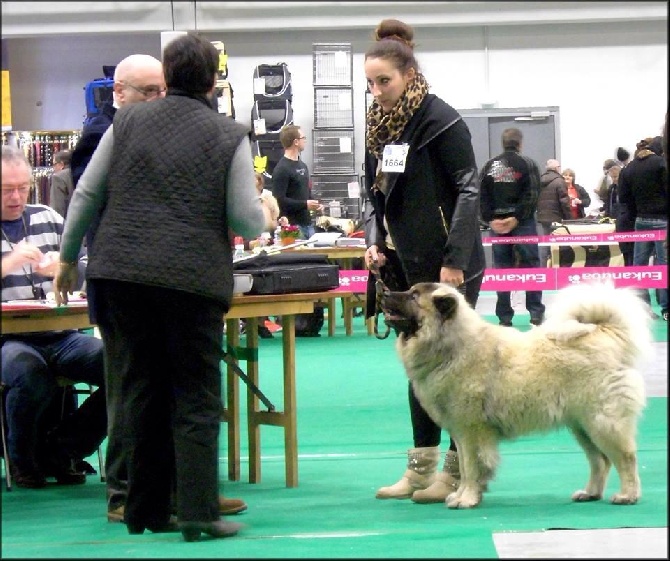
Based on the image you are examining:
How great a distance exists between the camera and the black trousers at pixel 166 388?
2.97 metres

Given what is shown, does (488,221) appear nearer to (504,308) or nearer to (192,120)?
(504,308)

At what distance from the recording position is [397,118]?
3.90 m

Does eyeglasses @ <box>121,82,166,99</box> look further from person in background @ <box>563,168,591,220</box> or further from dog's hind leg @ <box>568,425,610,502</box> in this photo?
person in background @ <box>563,168,591,220</box>

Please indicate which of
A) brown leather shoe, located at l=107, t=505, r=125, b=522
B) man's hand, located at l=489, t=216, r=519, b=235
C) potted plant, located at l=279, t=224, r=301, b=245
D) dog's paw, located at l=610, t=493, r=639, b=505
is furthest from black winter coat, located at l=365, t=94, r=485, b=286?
man's hand, located at l=489, t=216, r=519, b=235

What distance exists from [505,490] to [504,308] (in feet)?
20.4

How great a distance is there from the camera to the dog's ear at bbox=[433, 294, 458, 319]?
3740mm

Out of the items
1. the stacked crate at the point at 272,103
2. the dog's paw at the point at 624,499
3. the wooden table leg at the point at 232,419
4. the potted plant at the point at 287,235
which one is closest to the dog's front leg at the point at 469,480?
the dog's paw at the point at 624,499

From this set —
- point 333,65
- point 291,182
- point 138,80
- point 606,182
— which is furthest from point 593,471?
point 333,65

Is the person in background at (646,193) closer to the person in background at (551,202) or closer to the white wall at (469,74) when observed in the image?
the person in background at (551,202)

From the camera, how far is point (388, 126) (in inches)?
155

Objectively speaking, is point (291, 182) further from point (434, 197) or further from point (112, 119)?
point (112, 119)

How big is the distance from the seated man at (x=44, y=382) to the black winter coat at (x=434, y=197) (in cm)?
126

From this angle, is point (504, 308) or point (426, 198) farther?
point (504, 308)

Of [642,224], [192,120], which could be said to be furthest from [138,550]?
[642,224]
